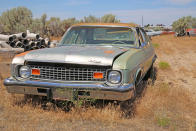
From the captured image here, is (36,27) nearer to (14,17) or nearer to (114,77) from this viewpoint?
(14,17)

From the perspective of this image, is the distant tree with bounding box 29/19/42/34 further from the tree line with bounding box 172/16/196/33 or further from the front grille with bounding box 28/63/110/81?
the tree line with bounding box 172/16/196/33

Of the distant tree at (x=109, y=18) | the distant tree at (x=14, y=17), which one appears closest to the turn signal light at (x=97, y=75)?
the distant tree at (x=14, y=17)

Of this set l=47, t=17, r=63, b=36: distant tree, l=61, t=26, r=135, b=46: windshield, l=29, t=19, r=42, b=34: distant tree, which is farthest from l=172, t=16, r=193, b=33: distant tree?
l=61, t=26, r=135, b=46: windshield

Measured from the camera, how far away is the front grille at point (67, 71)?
3512mm

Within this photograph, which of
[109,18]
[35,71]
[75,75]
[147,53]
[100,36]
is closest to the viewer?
[75,75]

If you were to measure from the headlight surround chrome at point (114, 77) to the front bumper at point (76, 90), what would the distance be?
10 centimetres

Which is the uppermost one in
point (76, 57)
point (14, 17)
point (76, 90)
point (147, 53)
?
point (14, 17)

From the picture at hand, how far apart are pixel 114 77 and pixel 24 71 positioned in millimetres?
1460

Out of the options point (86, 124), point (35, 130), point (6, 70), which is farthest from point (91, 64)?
point (6, 70)

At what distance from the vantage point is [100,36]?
5.14m

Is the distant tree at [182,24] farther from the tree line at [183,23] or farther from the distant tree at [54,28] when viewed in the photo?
the distant tree at [54,28]

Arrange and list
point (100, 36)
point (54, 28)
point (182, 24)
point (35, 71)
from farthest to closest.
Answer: point (182, 24), point (54, 28), point (100, 36), point (35, 71)

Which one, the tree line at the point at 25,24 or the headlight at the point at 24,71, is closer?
the headlight at the point at 24,71

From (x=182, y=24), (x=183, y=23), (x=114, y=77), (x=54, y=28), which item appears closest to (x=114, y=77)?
(x=114, y=77)
